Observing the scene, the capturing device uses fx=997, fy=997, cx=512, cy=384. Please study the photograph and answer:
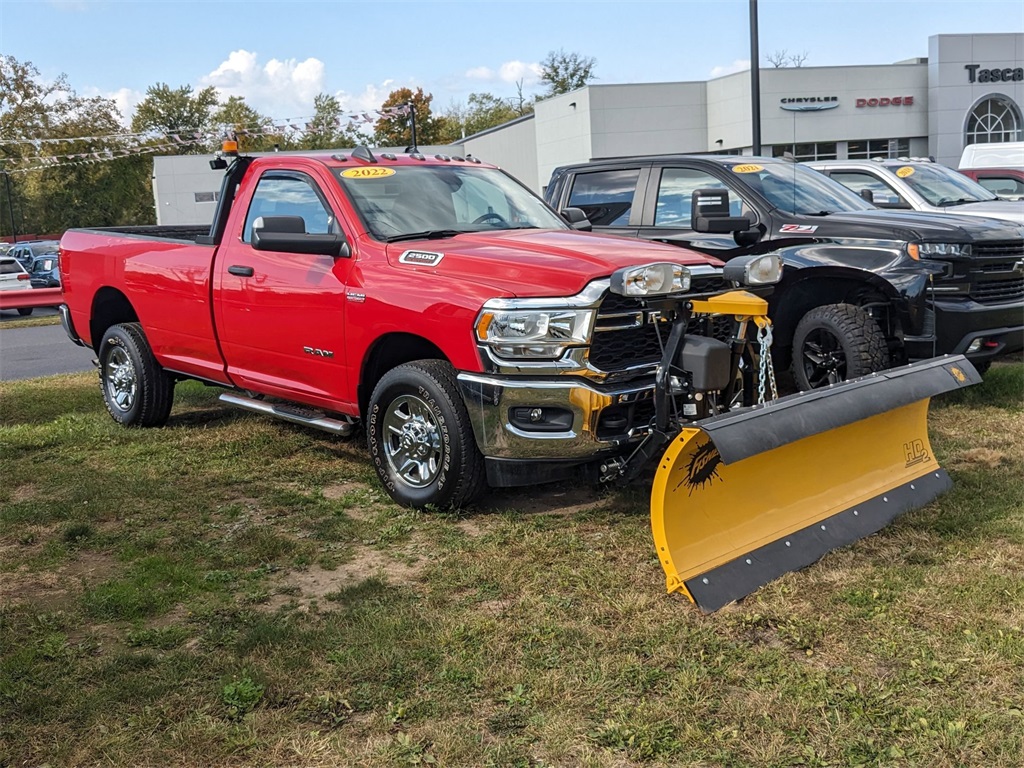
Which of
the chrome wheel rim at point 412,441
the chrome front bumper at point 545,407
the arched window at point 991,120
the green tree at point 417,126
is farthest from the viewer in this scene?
the green tree at point 417,126

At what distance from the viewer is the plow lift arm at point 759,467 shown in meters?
4.12

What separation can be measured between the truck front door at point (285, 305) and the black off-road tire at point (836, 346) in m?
3.47

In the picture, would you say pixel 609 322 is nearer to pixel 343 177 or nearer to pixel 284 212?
pixel 343 177

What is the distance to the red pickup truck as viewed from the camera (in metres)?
4.80

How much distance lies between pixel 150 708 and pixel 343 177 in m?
3.60

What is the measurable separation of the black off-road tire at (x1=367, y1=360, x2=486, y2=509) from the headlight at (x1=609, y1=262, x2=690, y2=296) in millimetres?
1035

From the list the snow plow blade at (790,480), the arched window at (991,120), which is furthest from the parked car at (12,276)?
the arched window at (991,120)

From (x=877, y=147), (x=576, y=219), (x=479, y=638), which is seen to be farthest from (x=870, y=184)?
(x=877, y=147)

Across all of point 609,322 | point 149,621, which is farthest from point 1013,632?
point 149,621

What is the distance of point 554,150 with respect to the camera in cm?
4466

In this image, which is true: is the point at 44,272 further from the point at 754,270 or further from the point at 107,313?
the point at 754,270

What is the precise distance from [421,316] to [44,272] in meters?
26.6

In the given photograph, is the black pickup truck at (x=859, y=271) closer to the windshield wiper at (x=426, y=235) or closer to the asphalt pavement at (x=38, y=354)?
the windshield wiper at (x=426, y=235)

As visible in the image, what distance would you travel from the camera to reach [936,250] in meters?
7.14
